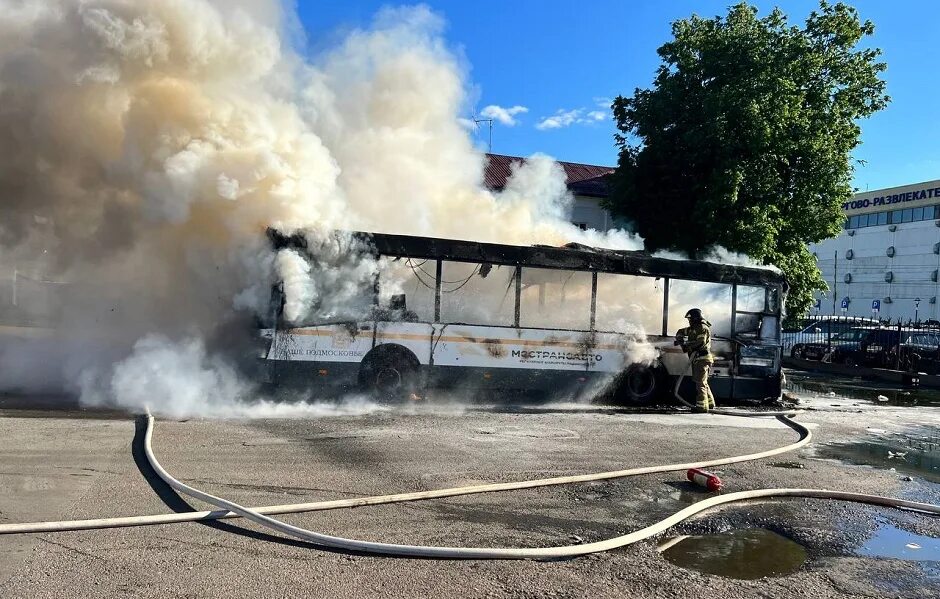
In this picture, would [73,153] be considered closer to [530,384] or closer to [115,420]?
[115,420]

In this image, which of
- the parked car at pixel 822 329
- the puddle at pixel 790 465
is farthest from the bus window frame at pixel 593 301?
the parked car at pixel 822 329

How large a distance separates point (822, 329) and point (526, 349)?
70.6 feet

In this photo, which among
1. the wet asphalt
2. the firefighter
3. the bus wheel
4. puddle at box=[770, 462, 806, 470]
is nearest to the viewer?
the wet asphalt

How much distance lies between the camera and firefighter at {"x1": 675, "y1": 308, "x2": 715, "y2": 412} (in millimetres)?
11516

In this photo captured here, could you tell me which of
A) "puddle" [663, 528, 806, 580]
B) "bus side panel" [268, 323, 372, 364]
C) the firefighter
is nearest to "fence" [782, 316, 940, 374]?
the firefighter

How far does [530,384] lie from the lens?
11.0 meters

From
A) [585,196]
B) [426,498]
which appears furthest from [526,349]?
[585,196]

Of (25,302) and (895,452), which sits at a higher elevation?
(25,302)

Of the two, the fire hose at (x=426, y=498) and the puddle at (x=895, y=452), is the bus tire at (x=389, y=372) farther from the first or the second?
the puddle at (x=895, y=452)

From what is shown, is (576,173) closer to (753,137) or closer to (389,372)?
(753,137)

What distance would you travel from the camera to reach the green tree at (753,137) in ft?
53.6

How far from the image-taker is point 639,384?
39.5 ft

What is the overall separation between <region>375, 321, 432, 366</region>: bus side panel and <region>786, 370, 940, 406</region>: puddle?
9.45 metres

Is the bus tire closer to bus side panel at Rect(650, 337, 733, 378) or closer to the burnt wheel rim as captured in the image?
the burnt wheel rim
